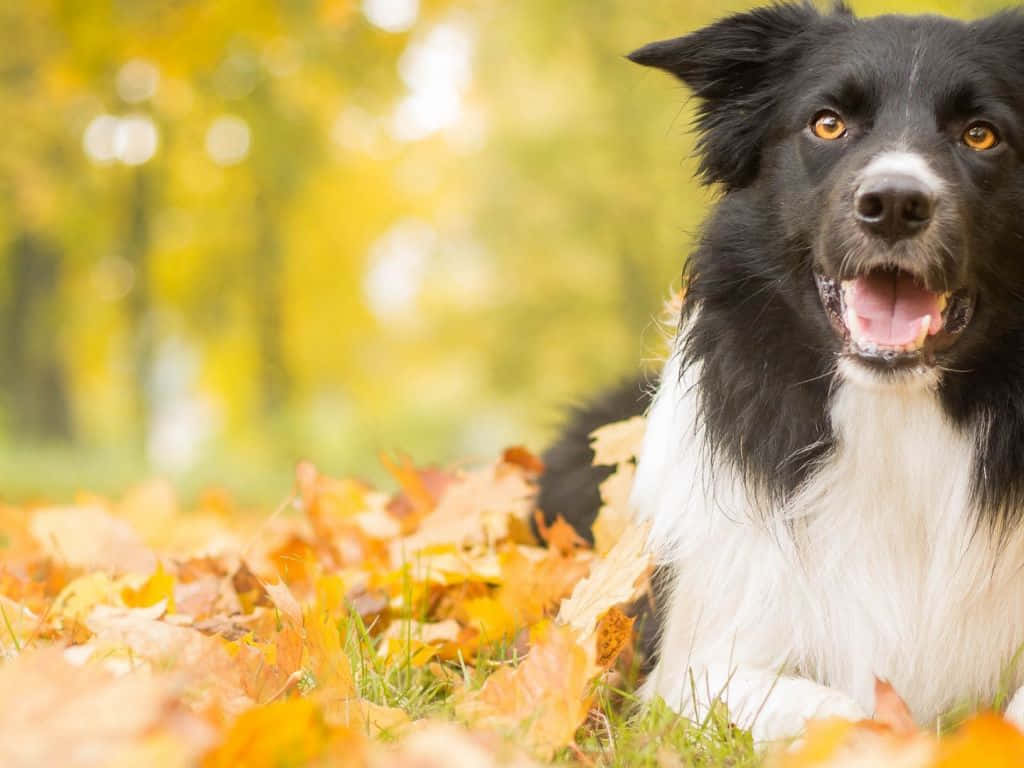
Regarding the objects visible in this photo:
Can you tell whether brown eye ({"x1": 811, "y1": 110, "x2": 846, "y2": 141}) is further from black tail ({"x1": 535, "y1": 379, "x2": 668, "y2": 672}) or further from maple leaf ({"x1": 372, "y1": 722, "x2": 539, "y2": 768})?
maple leaf ({"x1": 372, "y1": 722, "x2": 539, "y2": 768})

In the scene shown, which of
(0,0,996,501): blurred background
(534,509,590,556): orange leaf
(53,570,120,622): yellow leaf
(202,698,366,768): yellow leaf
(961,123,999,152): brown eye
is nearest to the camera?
(202,698,366,768): yellow leaf

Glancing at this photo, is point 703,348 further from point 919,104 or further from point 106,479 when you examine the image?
point 106,479

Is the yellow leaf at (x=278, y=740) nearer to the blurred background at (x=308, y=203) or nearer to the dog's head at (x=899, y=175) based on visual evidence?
the dog's head at (x=899, y=175)

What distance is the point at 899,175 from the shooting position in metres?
2.67

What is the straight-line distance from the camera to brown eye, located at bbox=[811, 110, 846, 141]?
119 inches

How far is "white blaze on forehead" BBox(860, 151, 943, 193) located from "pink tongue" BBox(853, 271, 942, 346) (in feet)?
0.86

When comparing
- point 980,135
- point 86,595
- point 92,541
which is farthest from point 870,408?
point 92,541

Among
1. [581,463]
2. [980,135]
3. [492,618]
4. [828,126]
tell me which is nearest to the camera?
[980,135]

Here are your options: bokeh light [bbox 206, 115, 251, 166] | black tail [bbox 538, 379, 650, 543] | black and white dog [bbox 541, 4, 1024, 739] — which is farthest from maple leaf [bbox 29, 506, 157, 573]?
bokeh light [bbox 206, 115, 251, 166]

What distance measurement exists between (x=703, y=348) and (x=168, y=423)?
4000cm

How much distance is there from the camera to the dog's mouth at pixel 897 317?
2.80m

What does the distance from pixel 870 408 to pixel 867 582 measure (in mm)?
421

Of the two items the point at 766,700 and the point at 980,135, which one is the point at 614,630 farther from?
the point at 980,135

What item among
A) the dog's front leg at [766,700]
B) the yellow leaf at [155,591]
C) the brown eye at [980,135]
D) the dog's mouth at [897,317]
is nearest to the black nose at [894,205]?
the dog's mouth at [897,317]
